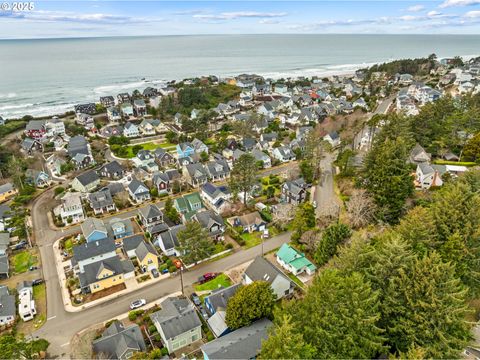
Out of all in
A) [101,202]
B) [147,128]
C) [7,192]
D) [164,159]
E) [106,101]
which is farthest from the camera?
[106,101]

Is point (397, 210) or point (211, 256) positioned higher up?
point (397, 210)

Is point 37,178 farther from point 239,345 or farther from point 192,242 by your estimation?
point 239,345

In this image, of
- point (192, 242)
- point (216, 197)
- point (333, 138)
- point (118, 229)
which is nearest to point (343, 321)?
point (192, 242)

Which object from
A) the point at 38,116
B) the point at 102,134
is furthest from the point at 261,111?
the point at 38,116

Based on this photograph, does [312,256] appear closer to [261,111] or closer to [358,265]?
[358,265]

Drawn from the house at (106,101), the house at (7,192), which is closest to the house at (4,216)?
the house at (7,192)

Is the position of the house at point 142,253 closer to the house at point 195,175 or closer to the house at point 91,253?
the house at point 91,253
